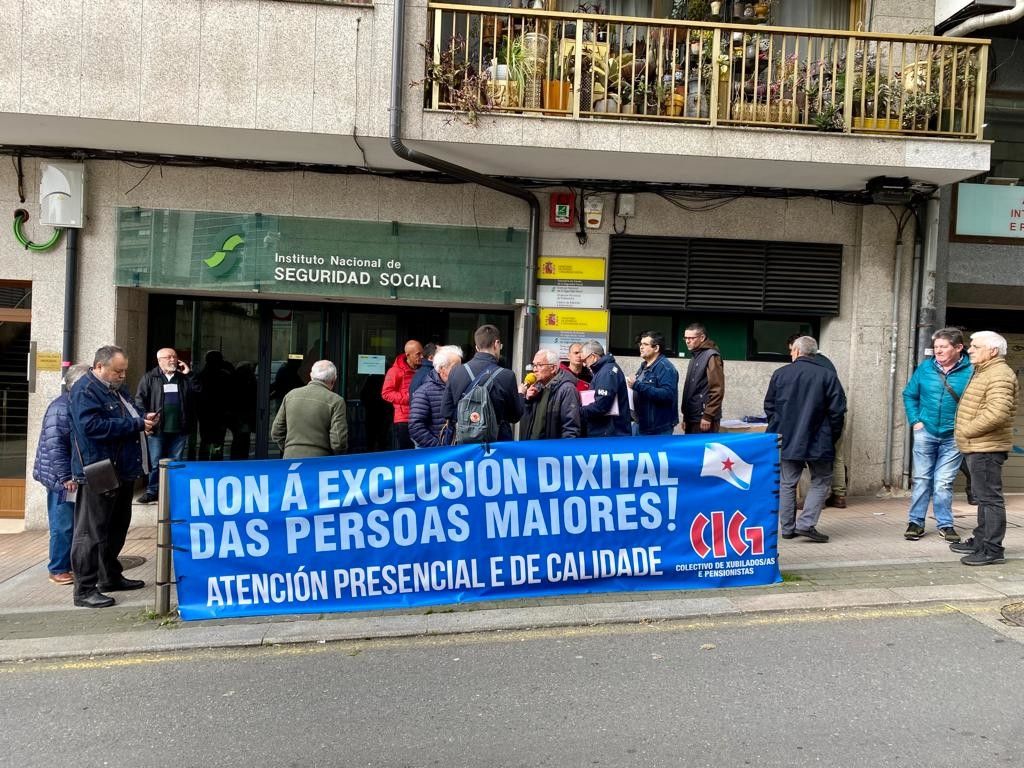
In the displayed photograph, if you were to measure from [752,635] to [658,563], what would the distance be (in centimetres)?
88

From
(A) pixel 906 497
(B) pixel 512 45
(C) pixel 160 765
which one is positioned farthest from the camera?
(A) pixel 906 497

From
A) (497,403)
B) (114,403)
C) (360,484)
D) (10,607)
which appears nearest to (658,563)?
(497,403)

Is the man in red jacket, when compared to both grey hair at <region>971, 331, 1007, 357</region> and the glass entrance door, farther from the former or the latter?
grey hair at <region>971, 331, 1007, 357</region>

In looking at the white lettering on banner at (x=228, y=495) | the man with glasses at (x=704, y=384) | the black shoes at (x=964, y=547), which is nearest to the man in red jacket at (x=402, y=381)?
the man with glasses at (x=704, y=384)

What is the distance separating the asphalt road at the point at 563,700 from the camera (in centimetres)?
332

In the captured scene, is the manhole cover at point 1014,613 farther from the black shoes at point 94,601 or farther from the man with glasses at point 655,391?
the black shoes at point 94,601

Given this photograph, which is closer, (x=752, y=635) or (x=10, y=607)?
(x=752, y=635)

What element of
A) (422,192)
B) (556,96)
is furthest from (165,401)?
(556,96)

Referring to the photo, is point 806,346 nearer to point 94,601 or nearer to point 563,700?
point 563,700

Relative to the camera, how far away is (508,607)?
5.21 m

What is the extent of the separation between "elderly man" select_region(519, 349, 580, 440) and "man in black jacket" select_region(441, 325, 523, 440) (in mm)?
443

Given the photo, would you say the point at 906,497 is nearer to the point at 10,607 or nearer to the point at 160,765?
the point at 160,765

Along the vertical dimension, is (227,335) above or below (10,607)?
above

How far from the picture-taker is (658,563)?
5371 millimetres
